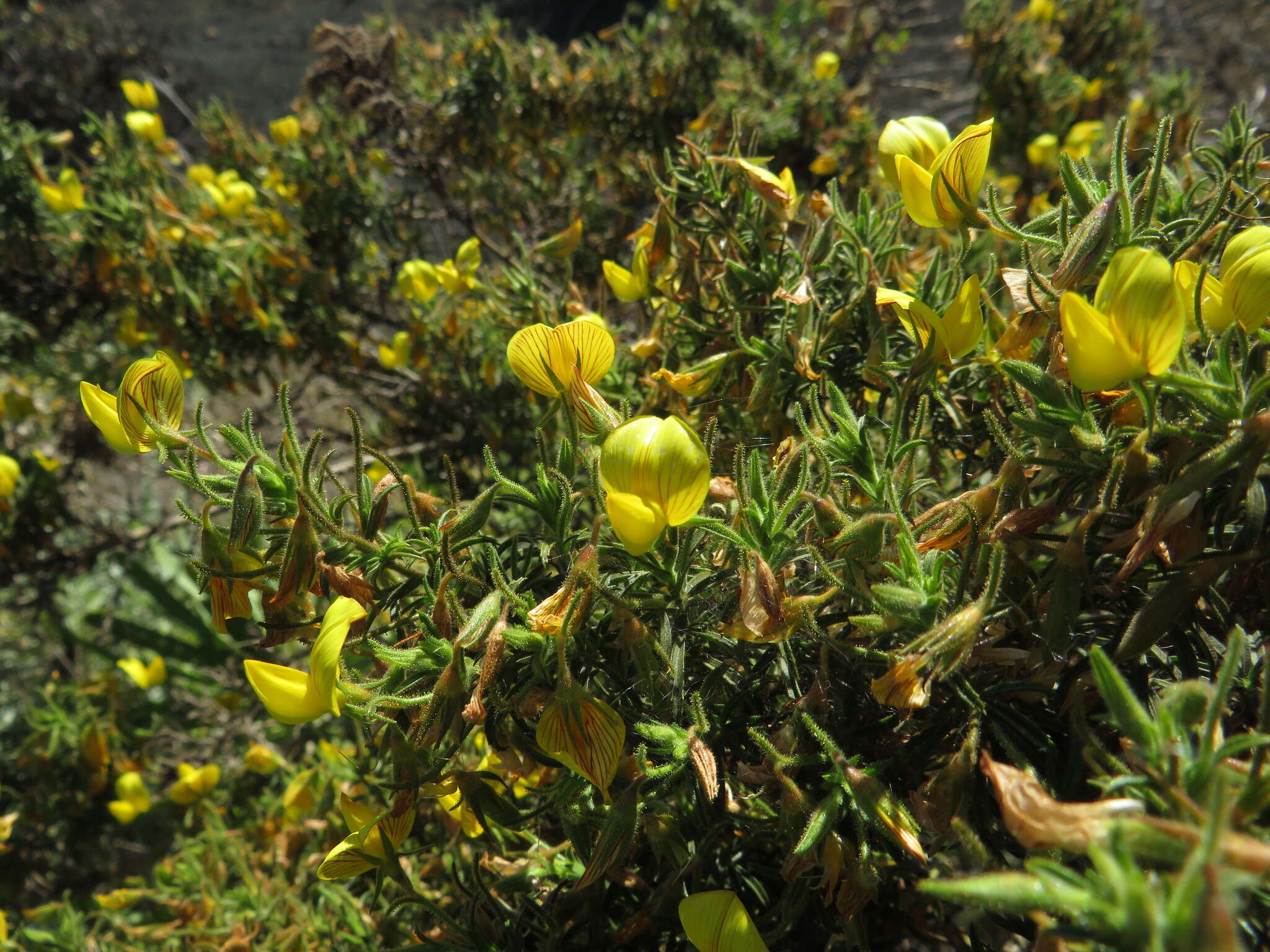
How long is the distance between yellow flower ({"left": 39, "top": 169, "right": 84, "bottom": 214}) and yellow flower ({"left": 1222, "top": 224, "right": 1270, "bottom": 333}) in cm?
242

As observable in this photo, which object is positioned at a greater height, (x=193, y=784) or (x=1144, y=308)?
(x=1144, y=308)

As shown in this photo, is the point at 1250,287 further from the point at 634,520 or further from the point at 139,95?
the point at 139,95

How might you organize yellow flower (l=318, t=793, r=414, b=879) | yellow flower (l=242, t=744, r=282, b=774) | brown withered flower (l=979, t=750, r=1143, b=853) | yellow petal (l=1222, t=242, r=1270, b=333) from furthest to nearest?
yellow flower (l=242, t=744, r=282, b=774) → yellow flower (l=318, t=793, r=414, b=879) → yellow petal (l=1222, t=242, r=1270, b=333) → brown withered flower (l=979, t=750, r=1143, b=853)

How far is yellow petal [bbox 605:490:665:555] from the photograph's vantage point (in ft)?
1.81

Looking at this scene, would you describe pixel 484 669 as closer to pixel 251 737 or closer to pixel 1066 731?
pixel 1066 731

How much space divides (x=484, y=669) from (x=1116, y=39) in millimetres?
3899

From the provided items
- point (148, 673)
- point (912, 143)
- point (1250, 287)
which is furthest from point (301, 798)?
point (1250, 287)

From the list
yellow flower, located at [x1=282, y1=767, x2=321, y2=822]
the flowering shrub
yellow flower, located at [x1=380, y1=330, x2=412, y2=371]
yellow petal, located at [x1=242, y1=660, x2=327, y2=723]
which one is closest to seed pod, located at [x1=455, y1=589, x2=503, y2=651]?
the flowering shrub

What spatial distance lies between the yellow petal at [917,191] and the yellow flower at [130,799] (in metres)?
2.46

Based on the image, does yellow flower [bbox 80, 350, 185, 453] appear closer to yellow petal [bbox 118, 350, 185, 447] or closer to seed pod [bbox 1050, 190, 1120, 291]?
yellow petal [bbox 118, 350, 185, 447]

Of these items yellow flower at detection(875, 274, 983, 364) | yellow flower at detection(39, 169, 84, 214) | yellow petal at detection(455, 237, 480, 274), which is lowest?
yellow flower at detection(39, 169, 84, 214)

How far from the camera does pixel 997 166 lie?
2965 millimetres

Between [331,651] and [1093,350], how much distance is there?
63 cm

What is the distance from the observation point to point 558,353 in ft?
2.44
